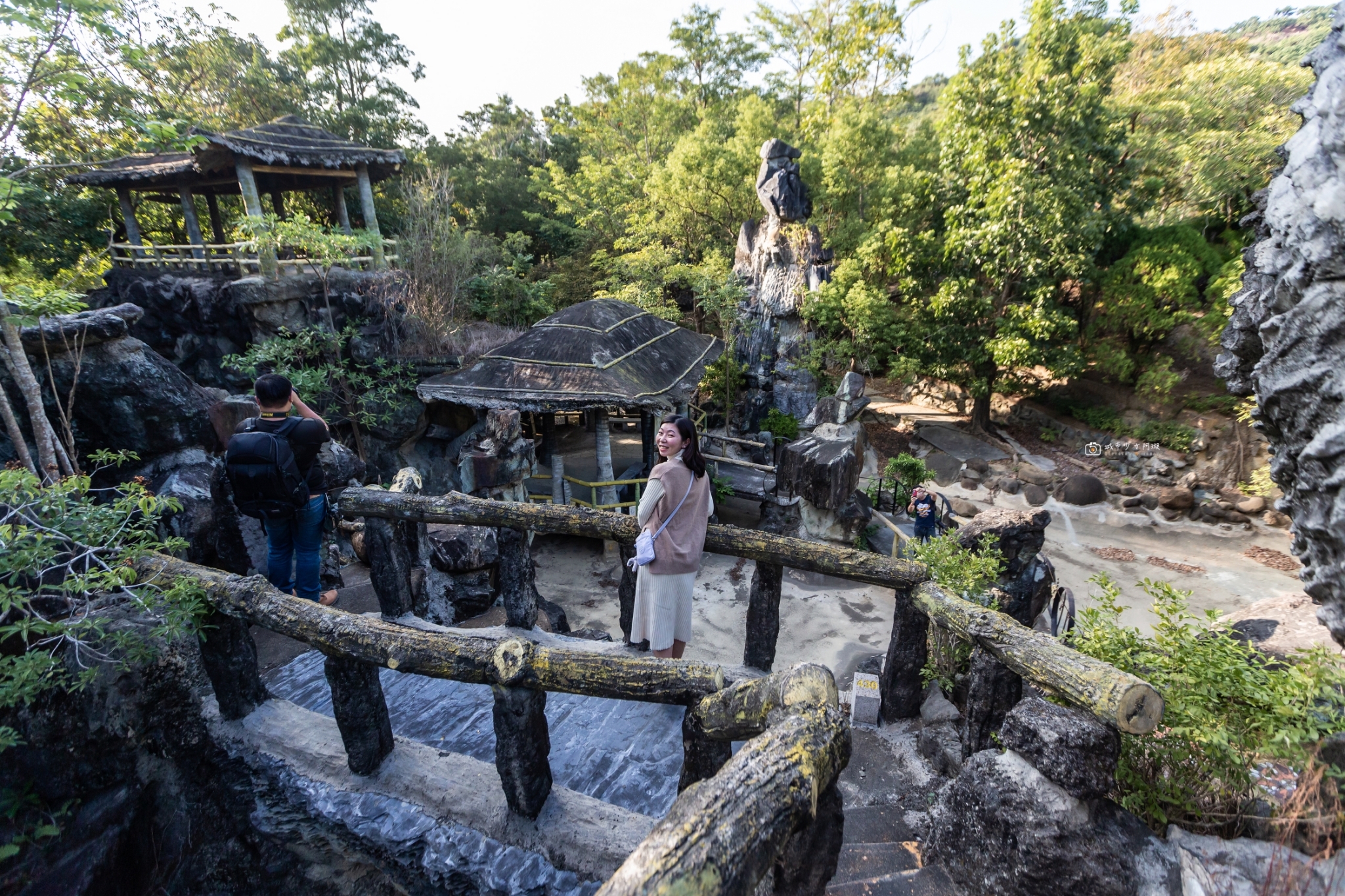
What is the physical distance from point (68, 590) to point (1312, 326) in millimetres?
6459

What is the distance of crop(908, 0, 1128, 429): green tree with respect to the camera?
40.1ft

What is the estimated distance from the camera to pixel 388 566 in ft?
13.3

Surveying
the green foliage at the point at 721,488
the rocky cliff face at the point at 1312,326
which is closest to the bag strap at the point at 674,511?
the rocky cliff face at the point at 1312,326

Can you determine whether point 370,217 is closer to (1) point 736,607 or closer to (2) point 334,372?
(2) point 334,372

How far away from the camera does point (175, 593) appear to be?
275cm

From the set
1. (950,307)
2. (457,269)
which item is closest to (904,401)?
(950,307)

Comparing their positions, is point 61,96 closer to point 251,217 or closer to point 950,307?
point 251,217

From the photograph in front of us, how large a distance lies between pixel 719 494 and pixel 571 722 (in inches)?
308

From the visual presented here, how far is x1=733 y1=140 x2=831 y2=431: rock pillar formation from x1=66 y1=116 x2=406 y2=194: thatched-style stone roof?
30.1 ft

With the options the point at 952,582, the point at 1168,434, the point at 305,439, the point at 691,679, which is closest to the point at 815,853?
the point at 691,679

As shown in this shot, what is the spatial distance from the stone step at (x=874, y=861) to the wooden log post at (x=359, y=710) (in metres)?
2.09

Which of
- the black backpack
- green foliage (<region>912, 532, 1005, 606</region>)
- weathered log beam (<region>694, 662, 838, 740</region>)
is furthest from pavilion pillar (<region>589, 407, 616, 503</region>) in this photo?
weathered log beam (<region>694, 662, 838, 740</region>)

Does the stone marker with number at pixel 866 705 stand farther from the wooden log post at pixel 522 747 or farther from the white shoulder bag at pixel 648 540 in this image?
the wooden log post at pixel 522 747

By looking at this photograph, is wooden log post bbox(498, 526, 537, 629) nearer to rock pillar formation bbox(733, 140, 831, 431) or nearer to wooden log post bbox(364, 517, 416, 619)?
wooden log post bbox(364, 517, 416, 619)
